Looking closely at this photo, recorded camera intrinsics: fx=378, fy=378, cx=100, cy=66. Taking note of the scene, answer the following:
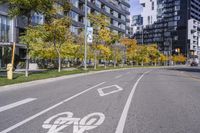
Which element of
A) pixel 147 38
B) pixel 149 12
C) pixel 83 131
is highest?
pixel 149 12

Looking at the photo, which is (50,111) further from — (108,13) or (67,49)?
(108,13)

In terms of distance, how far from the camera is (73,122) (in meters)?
9.09

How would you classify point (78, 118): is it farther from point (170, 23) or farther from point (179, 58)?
point (170, 23)

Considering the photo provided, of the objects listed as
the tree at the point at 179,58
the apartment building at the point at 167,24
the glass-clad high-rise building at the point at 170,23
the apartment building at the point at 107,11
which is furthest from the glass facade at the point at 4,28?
the glass-clad high-rise building at the point at 170,23

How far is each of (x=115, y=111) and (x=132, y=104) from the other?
70.5 inches

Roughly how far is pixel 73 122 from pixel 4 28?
41332 millimetres

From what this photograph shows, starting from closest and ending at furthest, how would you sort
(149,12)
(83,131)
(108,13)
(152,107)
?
(83,131) → (152,107) → (108,13) → (149,12)

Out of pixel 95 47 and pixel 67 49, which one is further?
pixel 95 47

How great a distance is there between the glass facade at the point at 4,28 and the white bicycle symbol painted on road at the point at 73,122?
127ft

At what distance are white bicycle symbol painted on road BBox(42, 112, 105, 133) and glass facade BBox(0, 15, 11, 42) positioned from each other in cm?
3884

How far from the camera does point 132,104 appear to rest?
1265 cm

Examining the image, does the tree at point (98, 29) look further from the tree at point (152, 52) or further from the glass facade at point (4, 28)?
the tree at point (152, 52)

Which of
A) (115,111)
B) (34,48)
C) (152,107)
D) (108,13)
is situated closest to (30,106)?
(115,111)

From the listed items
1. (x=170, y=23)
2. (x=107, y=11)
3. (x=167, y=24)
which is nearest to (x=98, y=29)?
(x=107, y=11)
